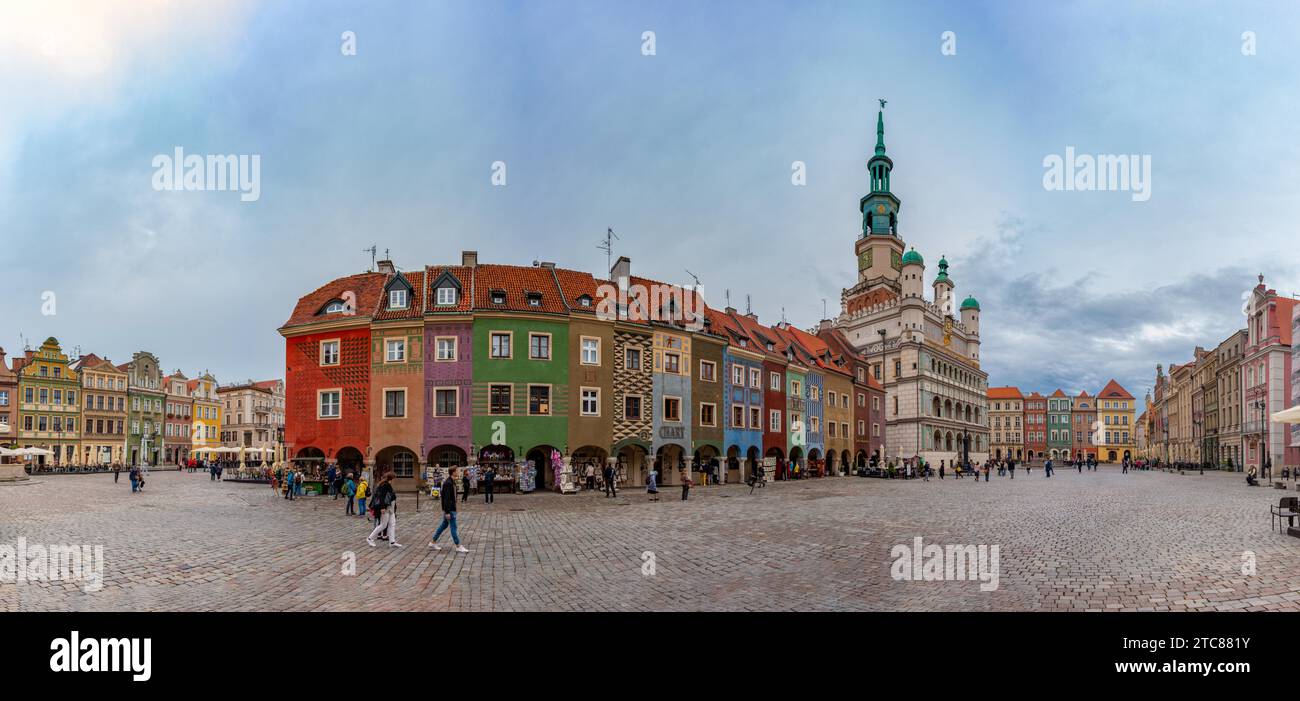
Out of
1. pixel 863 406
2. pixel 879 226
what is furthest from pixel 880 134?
pixel 863 406

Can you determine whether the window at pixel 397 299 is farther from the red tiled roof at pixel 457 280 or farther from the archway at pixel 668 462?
the archway at pixel 668 462

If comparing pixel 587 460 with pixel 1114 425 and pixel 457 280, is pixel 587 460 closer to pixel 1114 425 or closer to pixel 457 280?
pixel 457 280

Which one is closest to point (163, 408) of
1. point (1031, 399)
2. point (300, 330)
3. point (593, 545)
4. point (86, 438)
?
point (86, 438)

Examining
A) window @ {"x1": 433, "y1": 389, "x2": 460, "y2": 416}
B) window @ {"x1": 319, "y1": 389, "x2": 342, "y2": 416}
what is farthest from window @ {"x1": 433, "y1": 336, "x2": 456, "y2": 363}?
window @ {"x1": 319, "y1": 389, "x2": 342, "y2": 416}

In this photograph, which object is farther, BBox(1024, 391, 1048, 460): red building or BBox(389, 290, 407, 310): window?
BBox(1024, 391, 1048, 460): red building

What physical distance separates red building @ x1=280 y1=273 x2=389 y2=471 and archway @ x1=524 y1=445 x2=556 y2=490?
8.30 m

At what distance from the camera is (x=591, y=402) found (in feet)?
121

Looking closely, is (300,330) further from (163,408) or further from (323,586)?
(163,408)

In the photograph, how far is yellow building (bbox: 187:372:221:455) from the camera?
97.5 metres

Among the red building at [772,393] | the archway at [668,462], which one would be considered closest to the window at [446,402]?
the archway at [668,462]

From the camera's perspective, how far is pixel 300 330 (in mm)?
37969

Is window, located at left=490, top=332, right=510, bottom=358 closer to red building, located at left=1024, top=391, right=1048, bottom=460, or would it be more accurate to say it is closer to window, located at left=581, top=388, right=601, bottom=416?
window, located at left=581, top=388, right=601, bottom=416
